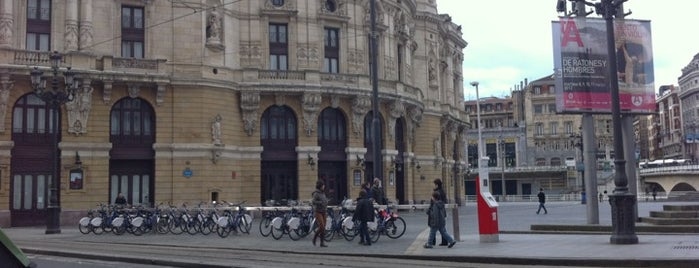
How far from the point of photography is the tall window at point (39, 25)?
36.8 meters

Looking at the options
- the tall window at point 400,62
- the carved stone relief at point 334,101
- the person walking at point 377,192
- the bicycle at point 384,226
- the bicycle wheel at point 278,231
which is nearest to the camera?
the bicycle at point 384,226

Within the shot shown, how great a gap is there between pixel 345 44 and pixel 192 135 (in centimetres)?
1193

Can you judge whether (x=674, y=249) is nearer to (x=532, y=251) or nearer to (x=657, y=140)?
(x=532, y=251)

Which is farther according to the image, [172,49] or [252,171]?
[252,171]

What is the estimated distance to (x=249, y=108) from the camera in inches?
1668

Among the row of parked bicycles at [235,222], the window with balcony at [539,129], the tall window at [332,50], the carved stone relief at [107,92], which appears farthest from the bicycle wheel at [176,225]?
the window with balcony at [539,129]

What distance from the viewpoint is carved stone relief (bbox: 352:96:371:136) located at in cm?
4472

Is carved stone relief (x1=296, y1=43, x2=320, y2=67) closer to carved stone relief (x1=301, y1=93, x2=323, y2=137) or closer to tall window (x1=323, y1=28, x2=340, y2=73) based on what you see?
tall window (x1=323, y1=28, x2=340, y2=73)

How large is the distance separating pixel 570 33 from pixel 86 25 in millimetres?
26169

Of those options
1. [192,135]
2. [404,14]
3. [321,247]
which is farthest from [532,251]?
[404,14]

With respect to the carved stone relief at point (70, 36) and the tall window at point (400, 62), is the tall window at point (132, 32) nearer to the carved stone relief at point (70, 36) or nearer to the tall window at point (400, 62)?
the carved stone relief at point (70, 36)

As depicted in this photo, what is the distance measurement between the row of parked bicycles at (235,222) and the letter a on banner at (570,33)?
7646 mm

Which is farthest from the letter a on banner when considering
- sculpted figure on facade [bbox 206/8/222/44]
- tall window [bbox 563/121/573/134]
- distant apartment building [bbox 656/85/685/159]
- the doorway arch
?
distant apartment building [bbox 656/85/685/159]

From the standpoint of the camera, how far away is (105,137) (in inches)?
1490
